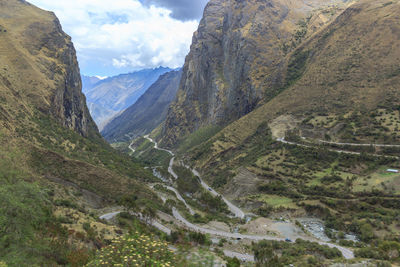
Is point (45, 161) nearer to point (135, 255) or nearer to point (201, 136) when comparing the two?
point (135, 255)

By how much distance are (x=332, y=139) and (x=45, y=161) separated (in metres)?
85.5

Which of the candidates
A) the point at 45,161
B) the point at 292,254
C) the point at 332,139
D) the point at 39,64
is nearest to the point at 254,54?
the point at 332,139

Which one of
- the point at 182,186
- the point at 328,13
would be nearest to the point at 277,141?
the point at 182,186

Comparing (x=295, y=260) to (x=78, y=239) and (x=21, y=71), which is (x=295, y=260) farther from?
(x=21, y=71)

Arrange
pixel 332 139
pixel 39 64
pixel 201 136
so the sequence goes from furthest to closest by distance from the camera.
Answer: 1. pixel 201 136
2. pixel 39 64
3. pixel 332 139

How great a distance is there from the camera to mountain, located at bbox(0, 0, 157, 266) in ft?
55.7

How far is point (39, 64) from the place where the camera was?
96.1m

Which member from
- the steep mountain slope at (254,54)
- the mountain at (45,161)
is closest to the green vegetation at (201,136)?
the steep mountain slope at (254,54)

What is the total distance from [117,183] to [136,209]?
44.3ft

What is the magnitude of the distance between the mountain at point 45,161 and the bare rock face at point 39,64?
0.36 meters

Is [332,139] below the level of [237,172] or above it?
above

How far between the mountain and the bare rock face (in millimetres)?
364

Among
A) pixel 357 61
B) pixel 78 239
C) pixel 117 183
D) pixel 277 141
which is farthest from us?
pixel 357 61

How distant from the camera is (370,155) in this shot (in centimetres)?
7300
